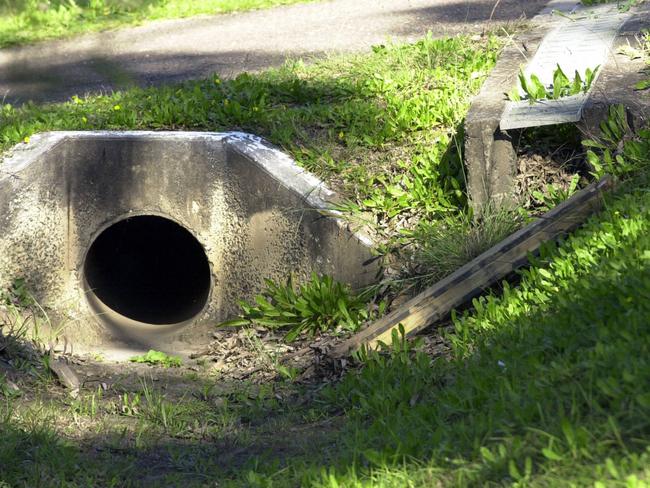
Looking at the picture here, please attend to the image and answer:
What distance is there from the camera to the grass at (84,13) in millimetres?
9391

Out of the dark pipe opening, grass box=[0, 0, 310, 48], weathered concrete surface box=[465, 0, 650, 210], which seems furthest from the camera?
grass box=[0, 0, 310, 48]

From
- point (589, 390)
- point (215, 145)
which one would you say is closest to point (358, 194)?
point (215, 145)

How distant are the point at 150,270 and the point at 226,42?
225 cm

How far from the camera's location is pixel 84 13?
10031mm

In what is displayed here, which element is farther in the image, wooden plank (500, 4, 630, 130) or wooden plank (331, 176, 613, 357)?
wooden plank (500, 4, 630, 130)

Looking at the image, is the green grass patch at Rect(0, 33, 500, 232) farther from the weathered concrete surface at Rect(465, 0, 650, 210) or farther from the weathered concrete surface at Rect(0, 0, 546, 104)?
the weathered concrete surface at Rect(0, 0, 546, 104)

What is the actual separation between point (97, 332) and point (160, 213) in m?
0.95

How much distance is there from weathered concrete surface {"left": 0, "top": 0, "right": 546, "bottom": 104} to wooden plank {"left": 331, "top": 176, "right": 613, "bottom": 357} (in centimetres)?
305

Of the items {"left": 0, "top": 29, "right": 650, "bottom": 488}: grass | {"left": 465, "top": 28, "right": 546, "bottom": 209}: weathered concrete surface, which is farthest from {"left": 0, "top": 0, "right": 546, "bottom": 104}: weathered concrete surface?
{"left": 465, "top": 28, "right": 546, "bottom": 209}: weathered concrete surface

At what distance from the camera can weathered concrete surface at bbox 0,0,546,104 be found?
24.8 feet

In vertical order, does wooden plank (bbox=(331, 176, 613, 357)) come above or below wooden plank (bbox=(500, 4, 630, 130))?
below

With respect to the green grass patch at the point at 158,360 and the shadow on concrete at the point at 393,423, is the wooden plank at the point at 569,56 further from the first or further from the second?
the green grass patch at the point at 158,360

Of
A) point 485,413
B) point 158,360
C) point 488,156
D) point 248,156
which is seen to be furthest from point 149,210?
point 485,413

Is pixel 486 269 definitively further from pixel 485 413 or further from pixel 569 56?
pixel 569 56
